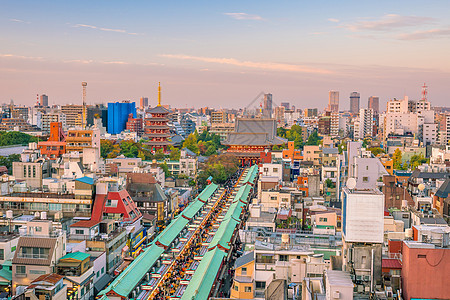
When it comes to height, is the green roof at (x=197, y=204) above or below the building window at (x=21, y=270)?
below

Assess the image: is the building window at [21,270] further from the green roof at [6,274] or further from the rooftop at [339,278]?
the rooftop at [339,278]

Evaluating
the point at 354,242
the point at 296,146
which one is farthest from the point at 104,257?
the point at 296,146

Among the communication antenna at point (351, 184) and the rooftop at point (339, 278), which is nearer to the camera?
the rooftop at point (339, 278)

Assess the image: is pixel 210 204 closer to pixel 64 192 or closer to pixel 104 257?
pixel 64 192

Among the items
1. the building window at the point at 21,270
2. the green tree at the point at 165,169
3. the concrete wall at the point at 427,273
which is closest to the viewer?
the concrete wall at the point at 427,273

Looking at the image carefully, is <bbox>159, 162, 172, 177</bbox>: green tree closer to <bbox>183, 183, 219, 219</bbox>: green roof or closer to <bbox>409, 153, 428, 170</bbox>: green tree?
<bbox>183, 183, 219, 219</bbox>: green roof

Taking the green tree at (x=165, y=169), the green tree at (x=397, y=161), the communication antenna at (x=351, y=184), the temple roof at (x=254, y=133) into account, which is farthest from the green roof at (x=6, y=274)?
the temple roof at (x=254, y=133)
